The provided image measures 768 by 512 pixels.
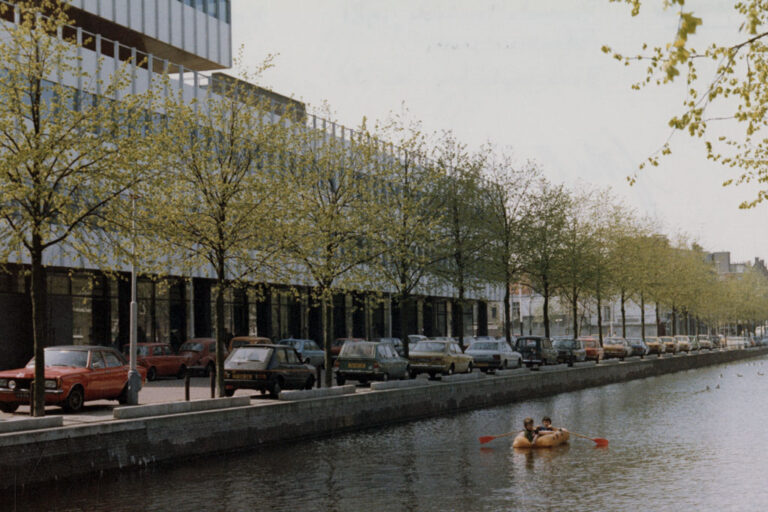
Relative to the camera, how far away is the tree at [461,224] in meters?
41.5

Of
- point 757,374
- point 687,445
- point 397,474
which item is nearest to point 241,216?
point 397,474

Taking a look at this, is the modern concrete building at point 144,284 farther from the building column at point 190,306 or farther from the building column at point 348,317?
the building column at point 348,317

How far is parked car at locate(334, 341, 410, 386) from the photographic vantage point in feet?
100

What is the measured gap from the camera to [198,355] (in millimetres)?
37094

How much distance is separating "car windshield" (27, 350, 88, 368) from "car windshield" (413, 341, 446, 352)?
52.6 feet

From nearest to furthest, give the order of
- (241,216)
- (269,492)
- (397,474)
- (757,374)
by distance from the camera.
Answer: (269,492), (397,474), (241,216), (757,374)

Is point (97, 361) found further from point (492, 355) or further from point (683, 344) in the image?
point (683, 344)

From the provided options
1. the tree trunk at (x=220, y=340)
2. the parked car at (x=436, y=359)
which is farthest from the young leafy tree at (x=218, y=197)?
the parked car at (x=436, y=359)

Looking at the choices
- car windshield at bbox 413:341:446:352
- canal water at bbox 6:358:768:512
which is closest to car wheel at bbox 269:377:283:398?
canal water at bbox 6:358:768:512

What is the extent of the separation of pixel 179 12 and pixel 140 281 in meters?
13.3

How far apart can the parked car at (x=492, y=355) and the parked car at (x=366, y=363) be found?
851 cm

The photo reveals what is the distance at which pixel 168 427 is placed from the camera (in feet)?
60.3

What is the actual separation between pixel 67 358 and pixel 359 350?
1124 cm

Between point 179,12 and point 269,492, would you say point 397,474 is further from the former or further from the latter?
point 179,12
